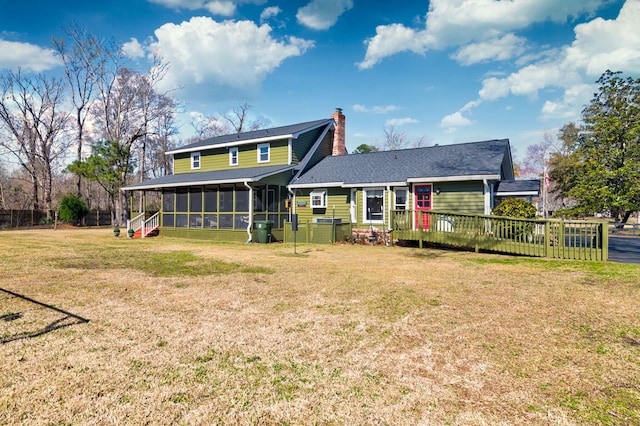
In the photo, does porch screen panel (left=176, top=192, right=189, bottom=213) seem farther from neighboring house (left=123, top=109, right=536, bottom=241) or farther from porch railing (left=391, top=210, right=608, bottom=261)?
porch railing (left=391, top=210, right=608, bottom=261)

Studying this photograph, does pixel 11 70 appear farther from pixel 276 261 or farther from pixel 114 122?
pixel 276 261

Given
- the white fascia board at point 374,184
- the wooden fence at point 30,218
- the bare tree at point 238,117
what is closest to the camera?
the white fascia board at point 374,184

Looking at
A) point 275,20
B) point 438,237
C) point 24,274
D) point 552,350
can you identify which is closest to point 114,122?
point 275,20

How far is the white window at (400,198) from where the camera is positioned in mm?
16031

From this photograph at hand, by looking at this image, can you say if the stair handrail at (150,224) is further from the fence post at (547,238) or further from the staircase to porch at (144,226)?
the fence post at (547,238)

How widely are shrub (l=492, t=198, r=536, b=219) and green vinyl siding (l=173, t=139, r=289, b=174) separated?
Result: 11.9 meters

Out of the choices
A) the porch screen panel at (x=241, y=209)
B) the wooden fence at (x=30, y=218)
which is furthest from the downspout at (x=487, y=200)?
the wooden fence at (x=30, y=218)

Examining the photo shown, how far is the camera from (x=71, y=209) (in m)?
28.3

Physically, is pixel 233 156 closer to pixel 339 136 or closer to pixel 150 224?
pixel 150 224

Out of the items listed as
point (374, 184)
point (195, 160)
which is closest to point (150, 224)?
point (195, 160)

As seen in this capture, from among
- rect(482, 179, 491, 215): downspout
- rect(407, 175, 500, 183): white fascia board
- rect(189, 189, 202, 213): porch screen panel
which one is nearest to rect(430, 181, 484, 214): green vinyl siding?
rect(482, 179, 491, 215): downspout

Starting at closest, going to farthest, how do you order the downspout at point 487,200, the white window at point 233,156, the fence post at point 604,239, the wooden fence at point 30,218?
the fence post at point 604,239
the downspout at point 487,200
the white window at point 233,156
the wooden fence at point 30,218

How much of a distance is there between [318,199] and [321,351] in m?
14.6

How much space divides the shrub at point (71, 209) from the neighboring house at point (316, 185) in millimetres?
12363
